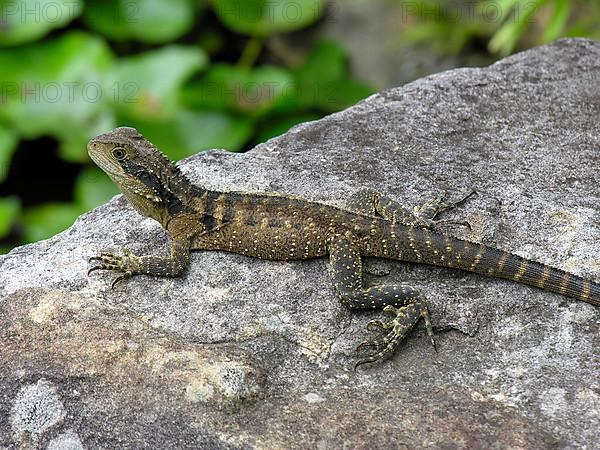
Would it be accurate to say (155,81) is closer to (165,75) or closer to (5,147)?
(165,75)

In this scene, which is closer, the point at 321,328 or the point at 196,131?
the point at 321,328

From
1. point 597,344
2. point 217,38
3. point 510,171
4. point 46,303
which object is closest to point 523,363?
point 597,344

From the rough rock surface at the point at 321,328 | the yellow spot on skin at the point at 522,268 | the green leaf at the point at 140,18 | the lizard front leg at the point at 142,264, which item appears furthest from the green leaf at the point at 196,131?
the yellow spot on skin at the point at 522,268

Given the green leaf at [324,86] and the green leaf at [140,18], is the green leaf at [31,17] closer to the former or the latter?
the green leaf at [140,18]

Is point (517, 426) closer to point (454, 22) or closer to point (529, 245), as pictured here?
point (529, 245)

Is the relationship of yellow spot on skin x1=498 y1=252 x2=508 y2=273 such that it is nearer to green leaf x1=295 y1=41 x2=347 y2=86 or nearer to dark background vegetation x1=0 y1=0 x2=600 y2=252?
dark background vegetation x1=0 y1=0 x2=600 y2=252

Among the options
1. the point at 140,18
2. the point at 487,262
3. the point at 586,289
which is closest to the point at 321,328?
the point at 487,262
